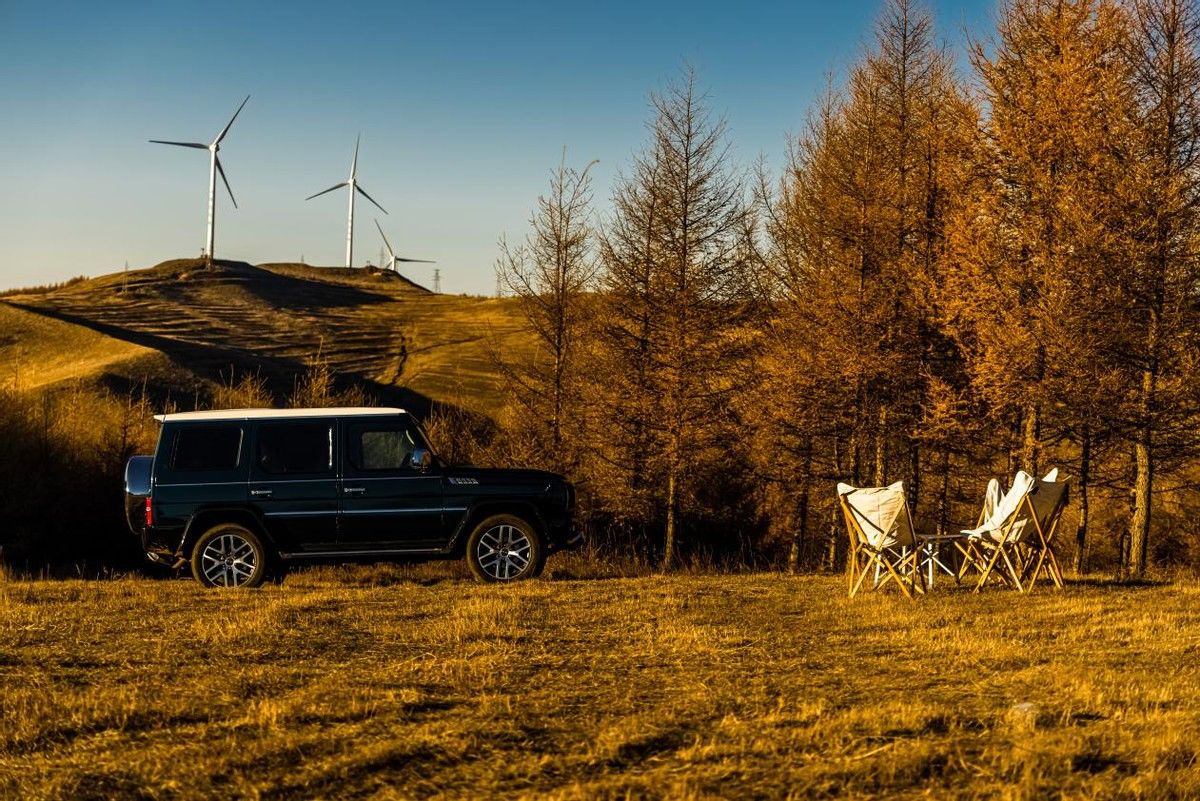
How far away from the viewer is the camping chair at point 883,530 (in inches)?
480

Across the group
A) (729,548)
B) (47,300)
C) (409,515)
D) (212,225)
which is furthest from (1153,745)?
(47,300)

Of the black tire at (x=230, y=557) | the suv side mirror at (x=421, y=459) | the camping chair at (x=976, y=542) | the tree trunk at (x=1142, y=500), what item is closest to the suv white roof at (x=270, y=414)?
the suv side mirror at (x=421, y=459)

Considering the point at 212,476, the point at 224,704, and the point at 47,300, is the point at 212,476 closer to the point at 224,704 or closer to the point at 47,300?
the point at 224,704

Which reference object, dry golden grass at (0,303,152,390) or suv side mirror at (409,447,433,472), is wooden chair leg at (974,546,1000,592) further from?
dry golden grass at (0,303,152,390)

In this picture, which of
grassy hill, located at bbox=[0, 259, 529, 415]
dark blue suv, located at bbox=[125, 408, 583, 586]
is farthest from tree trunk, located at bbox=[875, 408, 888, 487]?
dark blue suv, located at bbox=[125, 408, 583, 586]

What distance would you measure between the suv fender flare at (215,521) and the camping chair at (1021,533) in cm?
830

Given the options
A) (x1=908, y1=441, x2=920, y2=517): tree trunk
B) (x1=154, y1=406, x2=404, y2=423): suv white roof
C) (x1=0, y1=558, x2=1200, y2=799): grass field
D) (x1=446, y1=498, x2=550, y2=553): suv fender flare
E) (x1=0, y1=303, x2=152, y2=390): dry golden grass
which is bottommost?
(x1=0, y1=558, x2=1200, y2=799): grass field

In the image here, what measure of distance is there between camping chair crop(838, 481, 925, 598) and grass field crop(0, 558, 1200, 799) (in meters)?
0.90

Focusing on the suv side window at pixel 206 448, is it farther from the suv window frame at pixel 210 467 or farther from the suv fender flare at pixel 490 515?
the suv fender flare at pixel 490 515

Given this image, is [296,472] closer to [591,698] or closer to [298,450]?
[298,450]

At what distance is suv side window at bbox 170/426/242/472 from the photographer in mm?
12492

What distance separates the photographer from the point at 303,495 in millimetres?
12641

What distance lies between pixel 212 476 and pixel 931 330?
53.7 feet

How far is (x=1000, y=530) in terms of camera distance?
12742mm
